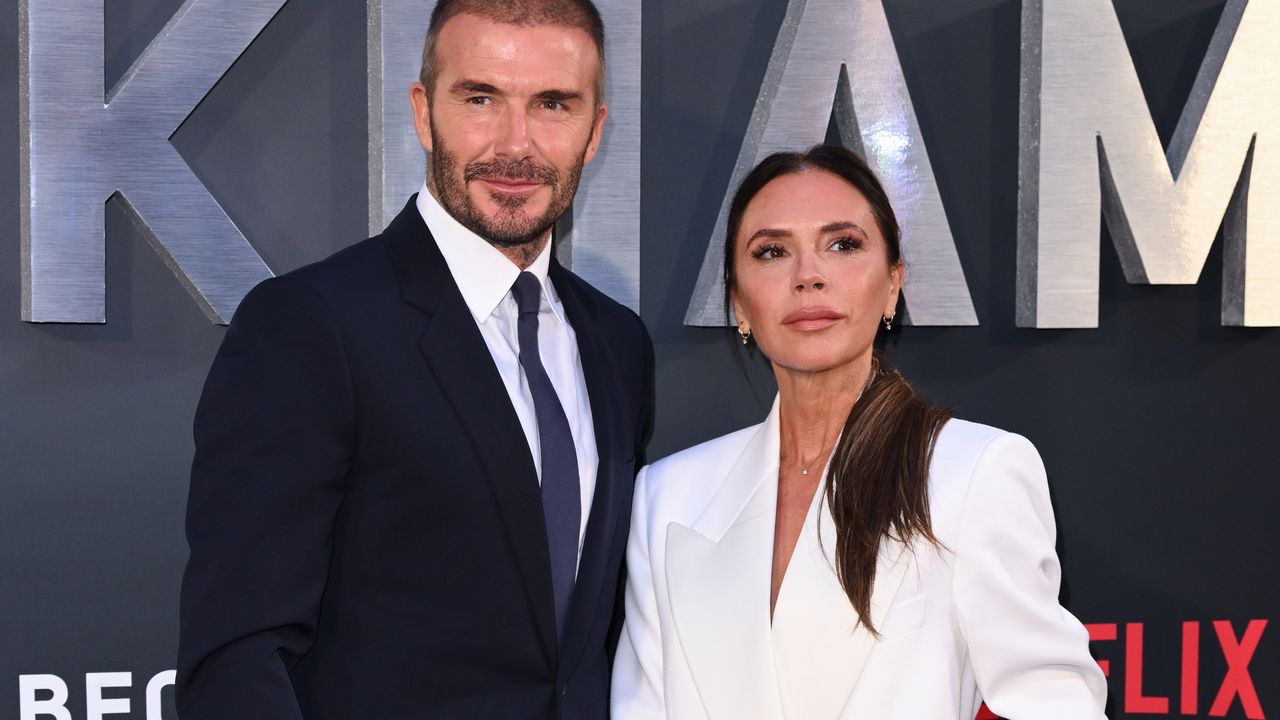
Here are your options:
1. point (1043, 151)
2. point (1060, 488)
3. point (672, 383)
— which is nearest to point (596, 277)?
point (672, 383)

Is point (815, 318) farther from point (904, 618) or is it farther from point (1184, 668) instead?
point (1184, 668)

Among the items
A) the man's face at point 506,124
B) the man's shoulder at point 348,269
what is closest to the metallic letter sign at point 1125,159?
the man's face at point 506,124

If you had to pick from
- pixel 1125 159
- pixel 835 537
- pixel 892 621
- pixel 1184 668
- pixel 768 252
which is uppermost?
pixel 1125 159

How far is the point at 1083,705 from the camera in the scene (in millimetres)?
1699

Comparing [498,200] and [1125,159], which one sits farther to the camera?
[1125,159]

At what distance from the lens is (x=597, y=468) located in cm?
188

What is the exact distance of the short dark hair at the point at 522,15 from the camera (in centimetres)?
180

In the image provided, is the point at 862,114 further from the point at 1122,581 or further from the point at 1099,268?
the point at 1122,581

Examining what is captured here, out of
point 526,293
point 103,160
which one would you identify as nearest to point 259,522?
point 526,293

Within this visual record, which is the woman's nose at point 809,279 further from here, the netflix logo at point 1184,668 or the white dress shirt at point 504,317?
the netflix logo at point 1184,668

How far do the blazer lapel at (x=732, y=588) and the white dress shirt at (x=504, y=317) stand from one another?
24 centimetres

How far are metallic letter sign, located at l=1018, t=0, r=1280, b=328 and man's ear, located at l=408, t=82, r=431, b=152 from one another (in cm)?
158

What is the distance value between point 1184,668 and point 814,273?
1780 mm

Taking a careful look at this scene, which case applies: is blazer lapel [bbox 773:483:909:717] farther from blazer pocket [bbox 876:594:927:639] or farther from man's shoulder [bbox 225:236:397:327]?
man's shoulder [bbox 225:236:397:327]
